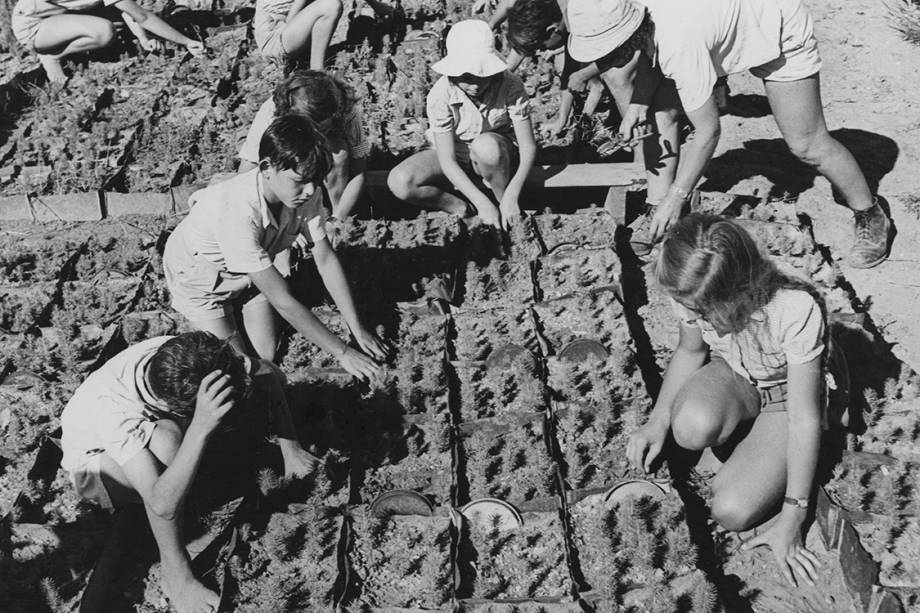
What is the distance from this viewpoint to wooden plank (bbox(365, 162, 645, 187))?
3984 mm

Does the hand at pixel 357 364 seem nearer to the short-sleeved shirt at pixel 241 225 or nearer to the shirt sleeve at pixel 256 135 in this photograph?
the short-sleeved shirt at pixel 241 225

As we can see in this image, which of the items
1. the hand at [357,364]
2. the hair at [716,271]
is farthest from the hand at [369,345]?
the hair at [716,271]

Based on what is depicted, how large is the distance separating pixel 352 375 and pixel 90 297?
137 cm

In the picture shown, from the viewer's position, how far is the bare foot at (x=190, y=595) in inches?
99.5

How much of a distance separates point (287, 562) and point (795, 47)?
256 cm

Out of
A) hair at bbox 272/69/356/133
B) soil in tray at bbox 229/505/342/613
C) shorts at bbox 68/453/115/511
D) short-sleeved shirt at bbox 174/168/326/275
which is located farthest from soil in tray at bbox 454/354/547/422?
shorts at bbox 68/453/115/511

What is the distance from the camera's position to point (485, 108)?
3865mm

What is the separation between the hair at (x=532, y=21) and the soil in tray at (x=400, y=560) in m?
2.02

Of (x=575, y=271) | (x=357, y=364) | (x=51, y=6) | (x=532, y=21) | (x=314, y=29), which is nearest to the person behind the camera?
(x=357, y=364)

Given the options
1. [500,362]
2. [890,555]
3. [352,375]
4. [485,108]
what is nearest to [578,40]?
[485,108]

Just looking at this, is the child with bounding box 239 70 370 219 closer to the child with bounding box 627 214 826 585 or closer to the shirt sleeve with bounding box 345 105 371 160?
the shirt sleeve with bounding box 345 105 371 160

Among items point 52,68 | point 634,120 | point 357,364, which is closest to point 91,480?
point 357,364

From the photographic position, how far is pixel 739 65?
337 centimetres

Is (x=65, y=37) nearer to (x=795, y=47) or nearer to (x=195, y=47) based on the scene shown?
(x=195, y=47)
